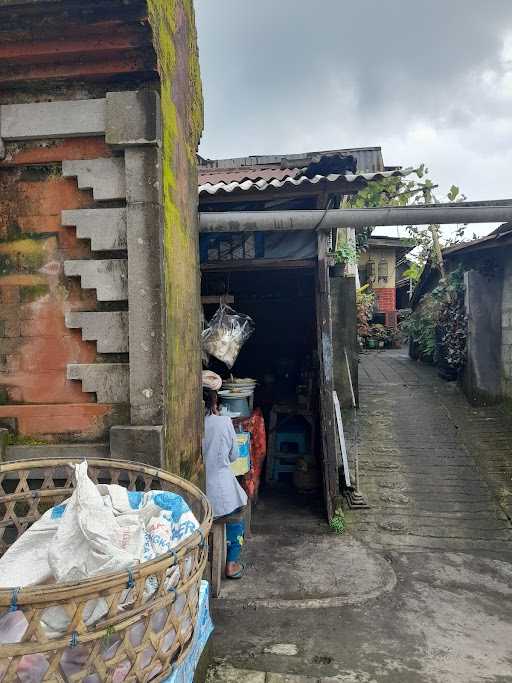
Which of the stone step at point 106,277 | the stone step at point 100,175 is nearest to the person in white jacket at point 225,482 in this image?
the stone step at point 106,277

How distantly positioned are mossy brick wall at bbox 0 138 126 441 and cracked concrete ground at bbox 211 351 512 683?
2498mm

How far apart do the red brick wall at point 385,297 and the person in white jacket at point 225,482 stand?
21.4 m

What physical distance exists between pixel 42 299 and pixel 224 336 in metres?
3.19

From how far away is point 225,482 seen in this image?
5.38 m

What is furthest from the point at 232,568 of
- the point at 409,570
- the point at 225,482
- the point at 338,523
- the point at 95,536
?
the point at 95,536

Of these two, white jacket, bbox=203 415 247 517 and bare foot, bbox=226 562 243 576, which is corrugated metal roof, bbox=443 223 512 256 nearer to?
white jacket, bbox=203 415 247 517

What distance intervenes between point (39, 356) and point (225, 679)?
3.00 meters

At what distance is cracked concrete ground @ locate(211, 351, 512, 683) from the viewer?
405 centimetres

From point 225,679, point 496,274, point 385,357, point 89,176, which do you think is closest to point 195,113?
point 89,176

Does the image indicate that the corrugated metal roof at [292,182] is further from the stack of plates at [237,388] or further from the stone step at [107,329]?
the stone step at [107,329]

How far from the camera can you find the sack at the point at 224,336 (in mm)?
6812

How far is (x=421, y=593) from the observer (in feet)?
16.9

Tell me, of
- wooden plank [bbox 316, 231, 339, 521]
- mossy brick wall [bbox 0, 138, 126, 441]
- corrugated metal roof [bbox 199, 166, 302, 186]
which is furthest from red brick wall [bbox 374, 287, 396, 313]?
mossy brick wall [bbox 0, 138, 126, 441]

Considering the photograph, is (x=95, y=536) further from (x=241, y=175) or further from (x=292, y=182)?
(x=241, y=175)
